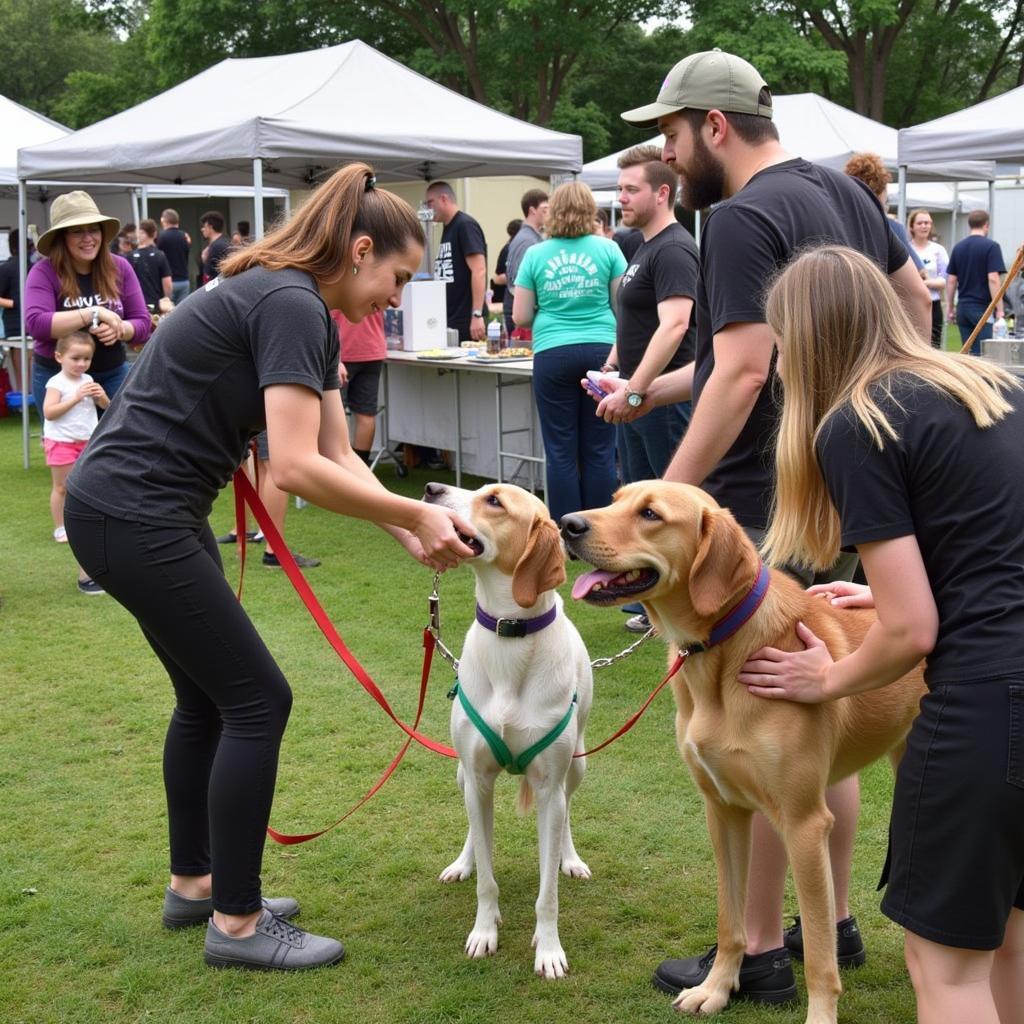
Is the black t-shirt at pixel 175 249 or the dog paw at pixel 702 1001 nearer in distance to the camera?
the dog paw at pixel 702 1001

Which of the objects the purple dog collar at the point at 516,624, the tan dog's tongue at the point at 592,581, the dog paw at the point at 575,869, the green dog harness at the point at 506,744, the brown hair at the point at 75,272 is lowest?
the dog paw at the point at 575,869

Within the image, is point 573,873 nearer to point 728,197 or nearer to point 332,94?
point 728,197

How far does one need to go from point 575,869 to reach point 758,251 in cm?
204

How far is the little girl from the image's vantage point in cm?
800

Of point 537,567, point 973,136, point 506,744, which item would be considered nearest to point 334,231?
point 537,567

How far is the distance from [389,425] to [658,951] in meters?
8.26

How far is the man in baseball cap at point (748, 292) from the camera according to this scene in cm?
318

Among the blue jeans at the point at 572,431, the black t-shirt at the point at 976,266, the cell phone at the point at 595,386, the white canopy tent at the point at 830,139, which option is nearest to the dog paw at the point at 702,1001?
the cell phone at the point at 595,386

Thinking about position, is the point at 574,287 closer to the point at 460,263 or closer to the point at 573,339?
the point at 573,339

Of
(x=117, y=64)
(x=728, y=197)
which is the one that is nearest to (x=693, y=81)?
(x=728, y=197)

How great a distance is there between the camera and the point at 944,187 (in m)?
28.8

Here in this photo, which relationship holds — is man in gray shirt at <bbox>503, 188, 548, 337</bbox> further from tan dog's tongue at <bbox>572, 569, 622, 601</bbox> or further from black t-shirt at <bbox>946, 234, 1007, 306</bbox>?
tan dog's tongue at <bbox>572, 569, 622, 601</bbox>

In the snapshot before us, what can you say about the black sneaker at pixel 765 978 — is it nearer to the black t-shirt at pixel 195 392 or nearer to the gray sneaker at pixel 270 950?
the gray sneaker at pixel 270 950

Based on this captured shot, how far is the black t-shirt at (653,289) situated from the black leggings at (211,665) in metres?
3.25
